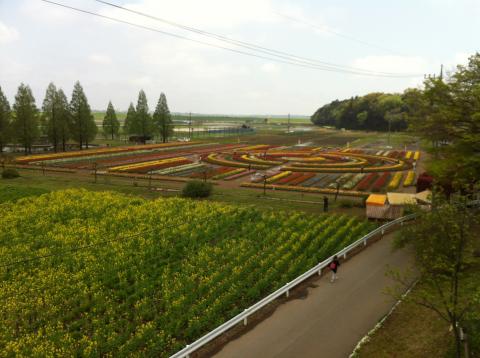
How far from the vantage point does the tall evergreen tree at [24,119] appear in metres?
73.7

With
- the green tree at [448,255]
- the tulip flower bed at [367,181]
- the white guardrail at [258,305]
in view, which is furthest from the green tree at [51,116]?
the green tree at [448,255]

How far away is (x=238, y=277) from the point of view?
19.9m

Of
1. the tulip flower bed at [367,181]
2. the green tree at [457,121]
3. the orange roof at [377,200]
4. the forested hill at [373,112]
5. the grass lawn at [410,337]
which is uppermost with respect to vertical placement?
the forested hill at [373,112]

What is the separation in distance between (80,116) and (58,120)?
5516 mm

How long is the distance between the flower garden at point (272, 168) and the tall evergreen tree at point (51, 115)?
10.8 meters

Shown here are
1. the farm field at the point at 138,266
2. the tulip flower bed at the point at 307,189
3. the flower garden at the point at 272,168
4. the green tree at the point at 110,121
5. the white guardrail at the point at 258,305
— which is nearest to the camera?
the white guardrail at the point at 258,305

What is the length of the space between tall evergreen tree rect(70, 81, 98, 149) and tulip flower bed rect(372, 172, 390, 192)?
64.5 meters

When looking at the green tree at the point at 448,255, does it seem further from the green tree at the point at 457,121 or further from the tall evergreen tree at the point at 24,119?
the tall evergreen tree at the point at 24,119

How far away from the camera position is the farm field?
15.2 meters

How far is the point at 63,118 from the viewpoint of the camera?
3236 inches

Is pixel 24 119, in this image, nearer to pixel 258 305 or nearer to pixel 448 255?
pixel 258 305

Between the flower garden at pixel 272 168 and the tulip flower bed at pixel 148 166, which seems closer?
the flower garden at pixel 272 168

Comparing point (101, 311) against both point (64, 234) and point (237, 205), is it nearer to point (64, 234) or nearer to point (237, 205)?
point (64, 234)

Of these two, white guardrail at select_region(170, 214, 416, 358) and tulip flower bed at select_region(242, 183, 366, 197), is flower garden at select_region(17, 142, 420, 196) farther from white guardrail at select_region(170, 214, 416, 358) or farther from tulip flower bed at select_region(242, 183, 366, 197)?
white guardrail at select_region(170, 214, 416, 358)
